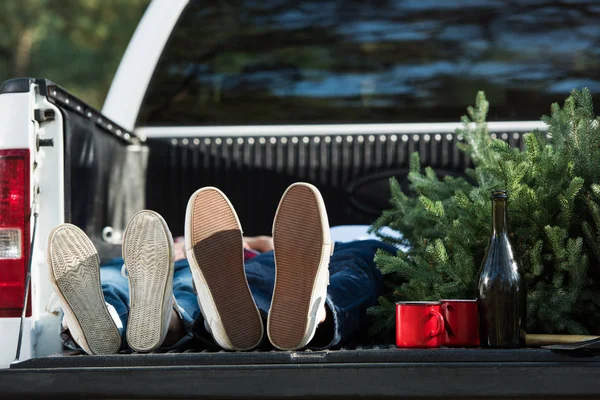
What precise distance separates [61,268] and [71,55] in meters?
15.9

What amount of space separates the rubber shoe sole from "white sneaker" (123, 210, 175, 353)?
8 centimetres

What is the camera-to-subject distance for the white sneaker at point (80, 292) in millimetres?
2461

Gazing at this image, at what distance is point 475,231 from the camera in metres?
2.79

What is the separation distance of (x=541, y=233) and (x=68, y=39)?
55.3 ft

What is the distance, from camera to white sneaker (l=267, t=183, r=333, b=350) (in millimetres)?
2411

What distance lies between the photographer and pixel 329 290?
2709 mm

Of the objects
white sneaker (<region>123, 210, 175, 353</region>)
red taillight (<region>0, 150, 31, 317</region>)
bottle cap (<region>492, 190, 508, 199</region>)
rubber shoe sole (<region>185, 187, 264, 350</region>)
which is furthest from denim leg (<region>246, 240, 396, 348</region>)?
red taillight (<region>0, 150, 31, 317</region>)

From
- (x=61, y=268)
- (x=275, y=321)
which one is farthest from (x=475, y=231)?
(x=61, y=268)

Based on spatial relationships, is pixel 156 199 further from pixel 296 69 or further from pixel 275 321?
pixel 275 321

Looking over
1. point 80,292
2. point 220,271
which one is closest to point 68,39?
point 80,292

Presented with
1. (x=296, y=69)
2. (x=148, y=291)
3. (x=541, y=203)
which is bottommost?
(x=148, y=291)

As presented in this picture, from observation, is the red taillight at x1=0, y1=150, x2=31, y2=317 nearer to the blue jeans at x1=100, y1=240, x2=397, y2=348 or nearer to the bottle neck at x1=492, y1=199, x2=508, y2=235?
the blue jeans at x1=100, y1=240, x2=397, y2=348

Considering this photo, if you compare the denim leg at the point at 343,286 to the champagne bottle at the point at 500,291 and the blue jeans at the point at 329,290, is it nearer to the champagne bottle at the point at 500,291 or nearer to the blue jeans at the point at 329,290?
the blue jeans at the point at 329,290

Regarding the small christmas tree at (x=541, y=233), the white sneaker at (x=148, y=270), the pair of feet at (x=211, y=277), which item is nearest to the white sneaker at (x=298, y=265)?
the pair of feet at (x=211, y=277)
